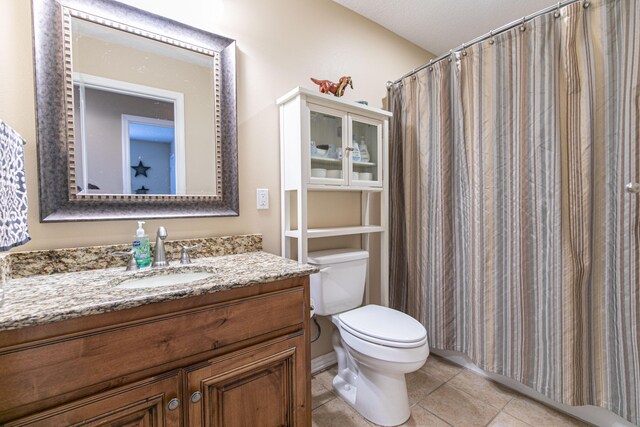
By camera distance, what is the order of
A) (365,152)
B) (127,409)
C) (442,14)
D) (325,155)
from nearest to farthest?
1. (127,409)
2. (325,155)
3. (365,152)
4. (442,14)

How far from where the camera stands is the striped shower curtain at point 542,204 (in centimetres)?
120

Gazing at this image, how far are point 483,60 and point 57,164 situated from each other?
2077 mm

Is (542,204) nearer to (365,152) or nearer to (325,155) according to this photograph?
(365,152)

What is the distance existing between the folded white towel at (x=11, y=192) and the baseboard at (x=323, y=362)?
158 centimetres

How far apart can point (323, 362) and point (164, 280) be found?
1.22 meters

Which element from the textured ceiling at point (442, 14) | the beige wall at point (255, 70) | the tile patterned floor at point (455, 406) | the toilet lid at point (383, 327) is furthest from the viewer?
the textured ceiling at point (442, 14)

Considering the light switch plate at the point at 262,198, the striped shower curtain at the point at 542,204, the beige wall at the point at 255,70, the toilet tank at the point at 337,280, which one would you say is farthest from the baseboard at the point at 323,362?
the light switch plate at the point at 262,198

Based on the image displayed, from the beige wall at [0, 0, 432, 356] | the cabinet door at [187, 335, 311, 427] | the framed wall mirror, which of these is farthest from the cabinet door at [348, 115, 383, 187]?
the cabinet door at [187, 335, 311, 427]

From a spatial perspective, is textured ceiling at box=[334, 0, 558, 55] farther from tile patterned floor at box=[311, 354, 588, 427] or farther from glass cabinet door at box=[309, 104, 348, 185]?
tile patterned floor at box=[311, 354, 588, 427]

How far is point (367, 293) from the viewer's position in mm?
2006

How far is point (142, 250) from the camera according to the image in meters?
1.18

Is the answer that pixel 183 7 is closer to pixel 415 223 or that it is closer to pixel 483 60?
pixel 483 60

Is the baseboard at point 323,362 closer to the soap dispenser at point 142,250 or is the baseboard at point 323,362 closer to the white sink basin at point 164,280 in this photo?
the white sink basin at point 164,280

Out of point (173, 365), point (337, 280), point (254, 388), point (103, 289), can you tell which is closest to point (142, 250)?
point (103, 289)
